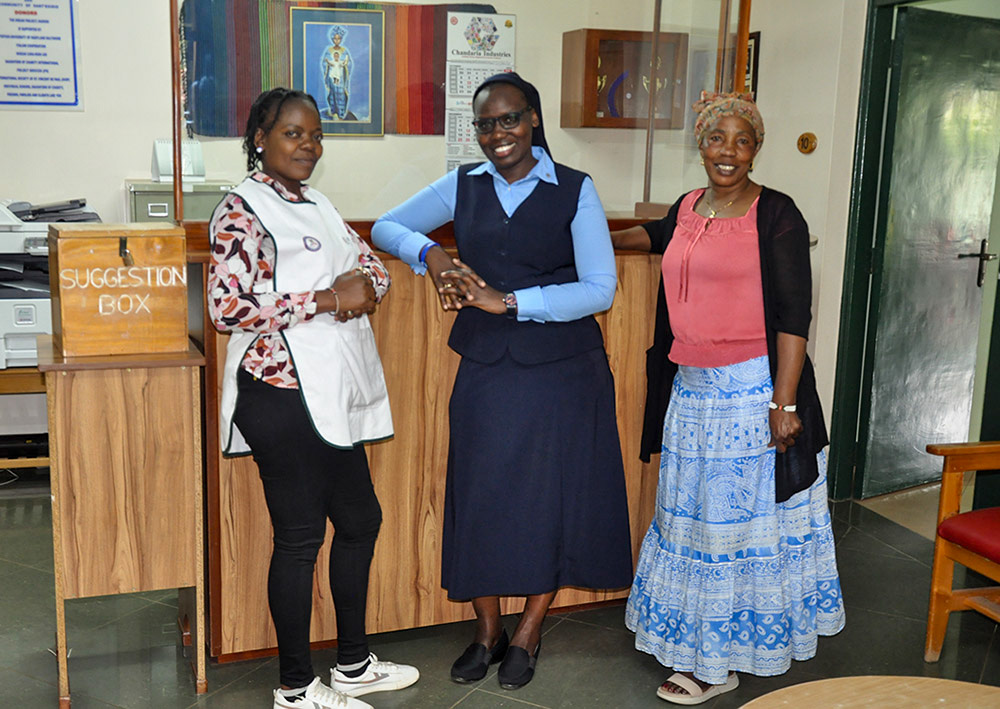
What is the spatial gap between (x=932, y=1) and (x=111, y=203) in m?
3.75

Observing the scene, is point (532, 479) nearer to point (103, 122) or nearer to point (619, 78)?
point (619, 78)

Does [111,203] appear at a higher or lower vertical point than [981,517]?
higher

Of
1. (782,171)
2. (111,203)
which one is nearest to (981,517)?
(782,171)

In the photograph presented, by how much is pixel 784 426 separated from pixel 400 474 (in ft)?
3.48

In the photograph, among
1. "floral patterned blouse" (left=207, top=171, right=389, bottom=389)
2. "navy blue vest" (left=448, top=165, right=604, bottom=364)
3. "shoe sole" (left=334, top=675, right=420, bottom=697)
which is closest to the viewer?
"floral patterned blouse" (left=207, top=171, right=389, bottom=389)

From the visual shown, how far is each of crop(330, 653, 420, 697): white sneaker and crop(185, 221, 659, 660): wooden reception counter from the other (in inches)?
9.2

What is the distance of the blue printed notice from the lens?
4.67 m

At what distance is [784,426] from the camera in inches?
97.0

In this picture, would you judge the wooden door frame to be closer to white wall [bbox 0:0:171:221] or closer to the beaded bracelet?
the beaded bracelet

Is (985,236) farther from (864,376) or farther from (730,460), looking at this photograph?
(730,460)

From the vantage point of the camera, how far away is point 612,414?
2684mm

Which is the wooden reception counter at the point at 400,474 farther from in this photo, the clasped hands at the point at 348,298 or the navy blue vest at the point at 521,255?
the clasped hands at the point at 348,298

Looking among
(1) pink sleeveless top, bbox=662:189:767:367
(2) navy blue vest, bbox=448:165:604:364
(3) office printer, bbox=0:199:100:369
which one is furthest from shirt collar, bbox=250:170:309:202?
(3) office printer, bbox=0:199:100:369

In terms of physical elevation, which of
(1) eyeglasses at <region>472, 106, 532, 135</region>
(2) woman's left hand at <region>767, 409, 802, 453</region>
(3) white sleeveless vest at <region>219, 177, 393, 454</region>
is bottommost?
(2) woman's left hand at <region>767, 409, 802, 453</region>
